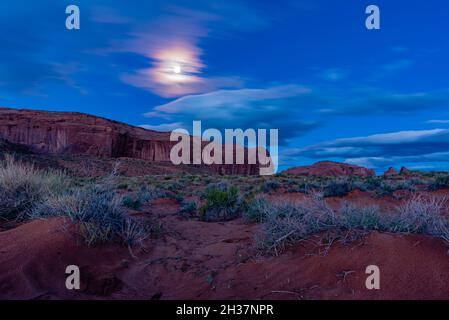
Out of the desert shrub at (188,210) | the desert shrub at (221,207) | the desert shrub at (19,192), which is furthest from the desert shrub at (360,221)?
the desert shrub at (19,192)

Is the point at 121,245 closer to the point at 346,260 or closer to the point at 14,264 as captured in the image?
the point at 14,264

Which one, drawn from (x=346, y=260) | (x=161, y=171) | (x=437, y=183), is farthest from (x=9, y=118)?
(x=346, y=260)

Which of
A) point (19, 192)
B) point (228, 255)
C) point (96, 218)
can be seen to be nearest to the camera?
point (228, 255)

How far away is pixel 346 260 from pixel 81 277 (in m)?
3.44

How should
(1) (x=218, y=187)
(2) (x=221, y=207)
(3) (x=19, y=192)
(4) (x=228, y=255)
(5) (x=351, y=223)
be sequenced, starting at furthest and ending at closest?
1. (1) (x=218, y=187)
2. (2) (x=221, y=207)
3. (3) (x=19, y=192)
4. (4) (x=228, y=255)
5. (5) (x=351, y=223)

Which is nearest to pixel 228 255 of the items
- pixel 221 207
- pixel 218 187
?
pixel 221 207

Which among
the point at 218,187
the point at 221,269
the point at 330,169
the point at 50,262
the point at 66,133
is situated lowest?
the point at 221,269

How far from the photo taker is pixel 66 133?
6662 centimetres

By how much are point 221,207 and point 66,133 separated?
209ft

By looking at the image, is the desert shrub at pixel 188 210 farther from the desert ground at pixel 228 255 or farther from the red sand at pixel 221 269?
the red sand at pixel 221 269

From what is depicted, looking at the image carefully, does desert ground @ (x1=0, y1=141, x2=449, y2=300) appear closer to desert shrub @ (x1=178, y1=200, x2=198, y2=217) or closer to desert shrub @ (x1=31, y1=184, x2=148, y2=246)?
desert shrub @ (x1=31, y1=184, x2=148, y2=246)

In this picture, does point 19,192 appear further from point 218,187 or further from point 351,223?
point 218,187

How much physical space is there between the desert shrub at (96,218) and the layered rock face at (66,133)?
6202 centimetres
